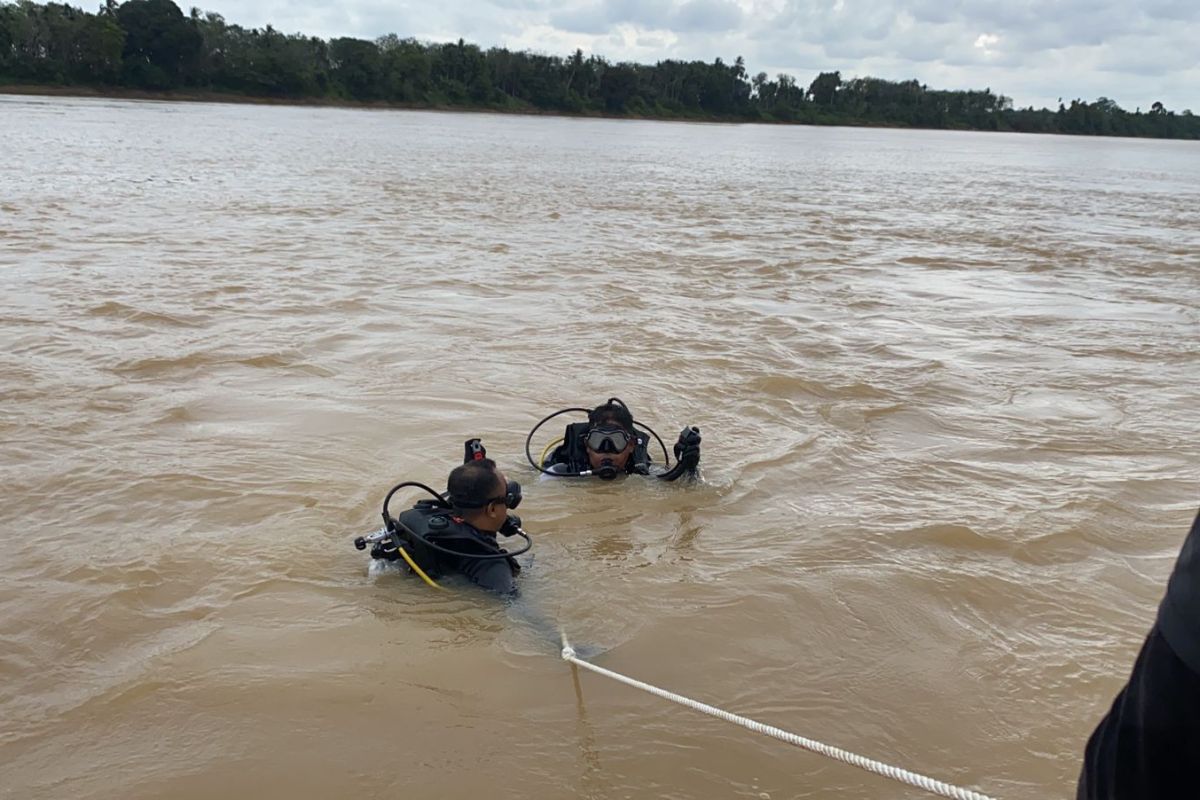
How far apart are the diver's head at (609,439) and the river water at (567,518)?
9.0 inches

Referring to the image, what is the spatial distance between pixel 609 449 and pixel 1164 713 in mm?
5153

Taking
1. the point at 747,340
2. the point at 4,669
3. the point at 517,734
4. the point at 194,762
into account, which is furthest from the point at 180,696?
the point at 747,340

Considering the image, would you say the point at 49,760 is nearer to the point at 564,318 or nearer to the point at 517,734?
the point at 517,734

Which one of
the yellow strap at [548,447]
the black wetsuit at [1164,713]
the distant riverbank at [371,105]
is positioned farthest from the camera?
the distant riverbank at [371,105]

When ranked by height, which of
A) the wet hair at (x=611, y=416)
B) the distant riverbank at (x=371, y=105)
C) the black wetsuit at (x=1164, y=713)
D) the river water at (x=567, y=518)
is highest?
the distant riverbank at (x=371, y=105)

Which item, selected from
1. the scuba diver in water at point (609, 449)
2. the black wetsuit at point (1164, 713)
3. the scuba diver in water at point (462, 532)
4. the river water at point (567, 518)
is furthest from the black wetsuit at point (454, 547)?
the black wetsuit at point (1164, 713)

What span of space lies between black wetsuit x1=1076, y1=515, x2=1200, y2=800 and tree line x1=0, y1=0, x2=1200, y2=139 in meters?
81.4

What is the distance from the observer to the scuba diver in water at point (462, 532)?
4.36m

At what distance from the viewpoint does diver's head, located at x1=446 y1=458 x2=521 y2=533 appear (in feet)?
14.3

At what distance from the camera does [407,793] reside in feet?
10.6

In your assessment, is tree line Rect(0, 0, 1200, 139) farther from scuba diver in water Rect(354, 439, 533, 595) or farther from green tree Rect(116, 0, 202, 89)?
scuba diver in water Rect(354, 439, 533, 595)

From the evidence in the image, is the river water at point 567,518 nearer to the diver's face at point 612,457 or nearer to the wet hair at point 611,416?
the diver's face at point 612,457

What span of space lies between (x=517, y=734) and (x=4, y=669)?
2.16m

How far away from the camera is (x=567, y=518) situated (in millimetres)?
5770
